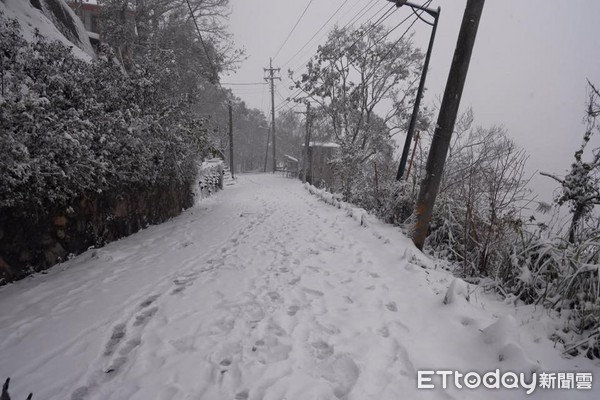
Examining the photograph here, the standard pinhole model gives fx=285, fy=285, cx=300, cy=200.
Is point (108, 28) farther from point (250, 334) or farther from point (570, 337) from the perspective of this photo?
point (570, 337)

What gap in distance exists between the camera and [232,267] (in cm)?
421

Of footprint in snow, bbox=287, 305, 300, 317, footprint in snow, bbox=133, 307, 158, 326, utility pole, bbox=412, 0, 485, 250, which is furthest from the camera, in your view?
utility pole, bbox=412, 0, 485, 250

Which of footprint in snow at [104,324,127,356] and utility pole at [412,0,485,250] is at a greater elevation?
utility pole at [412,0,485,250]

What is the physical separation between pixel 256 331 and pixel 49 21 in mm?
10330

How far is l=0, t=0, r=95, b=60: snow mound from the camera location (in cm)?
631

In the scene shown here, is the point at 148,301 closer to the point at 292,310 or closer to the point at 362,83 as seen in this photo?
the point at 292,310

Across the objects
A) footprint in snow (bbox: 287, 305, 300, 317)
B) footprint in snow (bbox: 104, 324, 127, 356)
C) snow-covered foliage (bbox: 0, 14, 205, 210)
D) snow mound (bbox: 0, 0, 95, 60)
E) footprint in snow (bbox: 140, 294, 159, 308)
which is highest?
snow mound (bbox: 0, 0, 95, 60)

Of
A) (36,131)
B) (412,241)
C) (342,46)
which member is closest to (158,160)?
(36,131)

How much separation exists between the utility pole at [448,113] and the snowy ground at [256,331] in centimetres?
80

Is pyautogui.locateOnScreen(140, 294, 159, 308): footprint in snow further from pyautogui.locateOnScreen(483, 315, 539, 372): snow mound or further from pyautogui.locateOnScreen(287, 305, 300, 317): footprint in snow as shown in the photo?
pyautogui.locateOnScreen(483, 315, 539, 372): snow mound

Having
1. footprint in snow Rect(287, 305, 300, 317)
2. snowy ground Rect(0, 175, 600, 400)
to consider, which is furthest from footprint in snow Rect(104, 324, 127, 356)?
footprint in snow Rect(287, 305, 300, 317)

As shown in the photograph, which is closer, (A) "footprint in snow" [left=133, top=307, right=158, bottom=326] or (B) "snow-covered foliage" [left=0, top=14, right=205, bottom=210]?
(A) "footprint in snow" [left=133, top=307, right=158, bottom=326]

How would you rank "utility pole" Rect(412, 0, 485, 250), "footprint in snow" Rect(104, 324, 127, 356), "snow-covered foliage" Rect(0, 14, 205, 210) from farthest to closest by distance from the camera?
"utility pole" Rect(412, 0, 485, 250)
"snow-covered foliage" Rect(0, 14, 205, 210)
"footprint in snow" Rect(104, 324, 127, 356)

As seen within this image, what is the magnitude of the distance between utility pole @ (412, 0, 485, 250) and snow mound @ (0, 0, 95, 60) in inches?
253
